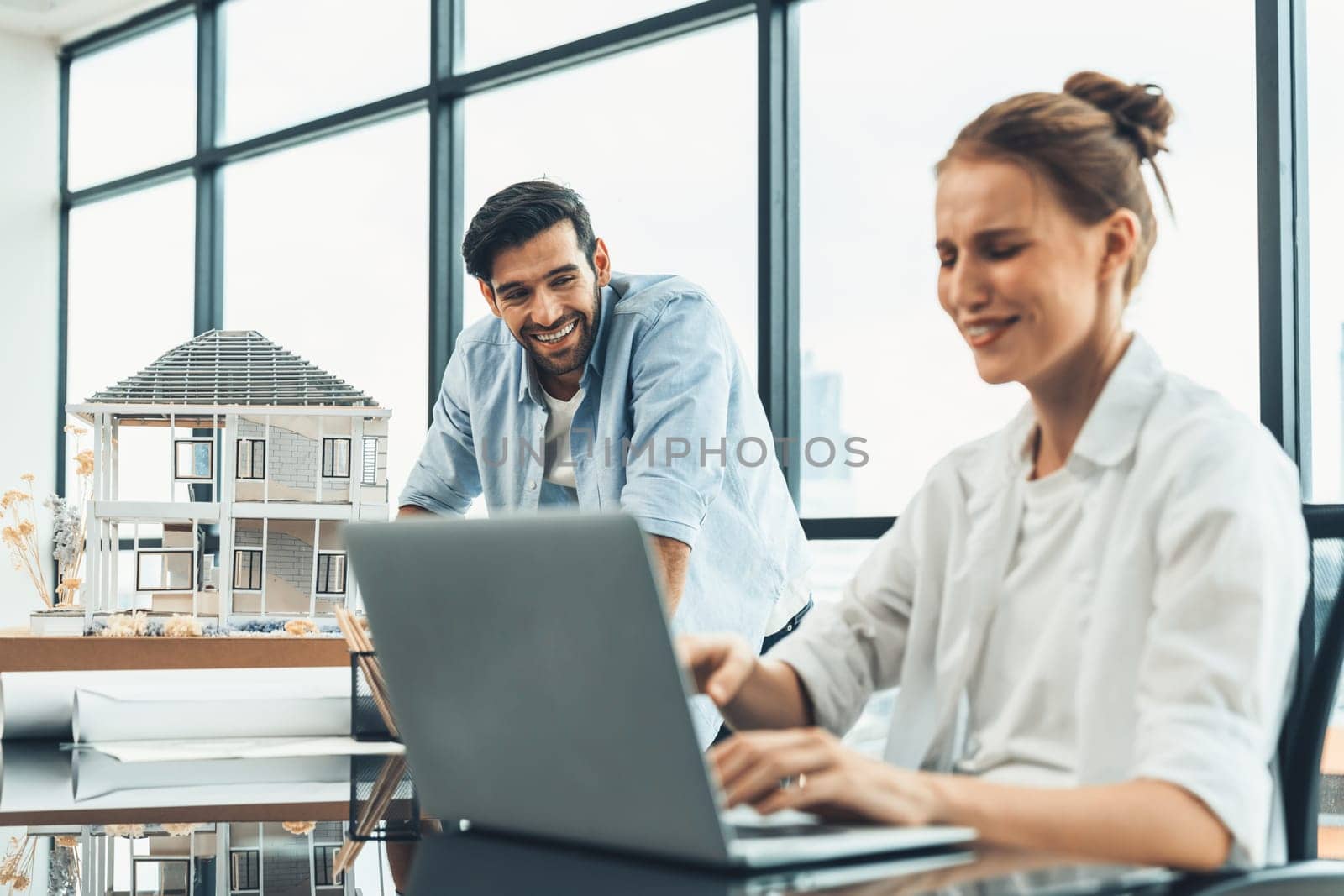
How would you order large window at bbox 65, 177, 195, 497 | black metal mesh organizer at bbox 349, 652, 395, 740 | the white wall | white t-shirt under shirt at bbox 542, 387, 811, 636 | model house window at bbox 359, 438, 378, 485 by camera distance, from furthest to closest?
1. the white wall
2. large window at bbox 65, 177, 195, 497
3. model house window at bbox 359, 438, 378, 485
4. white t-shirt under shirt at bbox 542, 387, 811, 636
5. black metal mesh organizer at bbox 349, 652, 395, 740

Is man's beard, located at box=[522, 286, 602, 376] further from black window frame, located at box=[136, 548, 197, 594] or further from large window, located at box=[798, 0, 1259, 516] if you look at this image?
large window, located at box=[798, 0, 1259, 516]

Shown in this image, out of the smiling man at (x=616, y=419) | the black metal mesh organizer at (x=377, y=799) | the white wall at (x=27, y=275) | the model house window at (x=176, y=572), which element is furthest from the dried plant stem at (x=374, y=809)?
the white wall at (x=27, y=275)

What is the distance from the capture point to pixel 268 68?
16.6ft

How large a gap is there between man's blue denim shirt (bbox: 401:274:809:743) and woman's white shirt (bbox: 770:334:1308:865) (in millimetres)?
758

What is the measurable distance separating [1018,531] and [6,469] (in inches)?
223

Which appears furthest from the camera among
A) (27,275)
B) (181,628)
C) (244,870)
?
(27,275)

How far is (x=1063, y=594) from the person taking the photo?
933 millimetres

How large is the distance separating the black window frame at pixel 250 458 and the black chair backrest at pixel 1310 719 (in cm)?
212

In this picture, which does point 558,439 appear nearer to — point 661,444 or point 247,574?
point 661,444

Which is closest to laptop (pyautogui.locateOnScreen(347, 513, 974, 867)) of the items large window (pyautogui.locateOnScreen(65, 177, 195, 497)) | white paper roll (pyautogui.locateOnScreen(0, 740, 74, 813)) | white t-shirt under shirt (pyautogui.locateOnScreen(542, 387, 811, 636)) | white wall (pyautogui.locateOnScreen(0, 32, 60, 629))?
white paper roll (pyautogui.locateOnScreen(0, 740, 74, 813))

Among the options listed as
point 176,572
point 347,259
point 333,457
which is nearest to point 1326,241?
point 333,457

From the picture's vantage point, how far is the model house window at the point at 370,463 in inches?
110

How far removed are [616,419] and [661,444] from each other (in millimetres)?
124

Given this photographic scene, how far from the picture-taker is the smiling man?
192 cm
